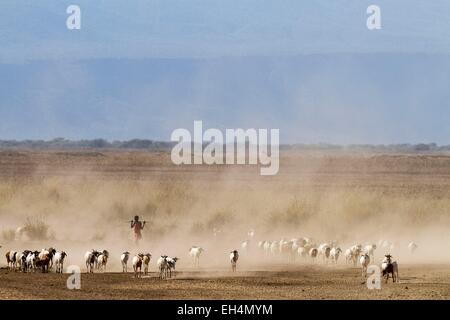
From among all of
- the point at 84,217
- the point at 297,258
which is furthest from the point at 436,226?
the point at 84,217

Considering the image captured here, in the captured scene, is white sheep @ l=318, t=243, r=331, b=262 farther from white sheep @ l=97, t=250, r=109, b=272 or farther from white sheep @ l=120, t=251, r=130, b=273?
white sheep @ l=97, t=250, r=109, b=272

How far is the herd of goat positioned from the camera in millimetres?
31641

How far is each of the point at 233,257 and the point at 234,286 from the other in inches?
172

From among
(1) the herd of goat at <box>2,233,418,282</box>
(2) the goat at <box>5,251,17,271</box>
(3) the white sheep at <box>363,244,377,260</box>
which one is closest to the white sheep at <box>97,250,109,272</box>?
(1) the herd of goat at <box>2,233,418,282</box>

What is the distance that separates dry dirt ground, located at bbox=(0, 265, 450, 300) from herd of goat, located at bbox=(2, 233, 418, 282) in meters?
0.42

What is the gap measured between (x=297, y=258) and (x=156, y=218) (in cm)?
1497

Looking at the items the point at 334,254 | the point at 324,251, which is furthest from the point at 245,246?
the point at 334,254

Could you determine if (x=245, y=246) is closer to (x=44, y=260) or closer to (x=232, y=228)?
(x=232, y=228)

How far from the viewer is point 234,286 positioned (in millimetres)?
29078

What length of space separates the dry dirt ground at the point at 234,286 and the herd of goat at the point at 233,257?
425 mm

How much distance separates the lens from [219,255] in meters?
39.7

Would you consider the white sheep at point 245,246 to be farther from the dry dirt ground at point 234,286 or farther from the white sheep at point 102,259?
the white sheep at point 102,259
